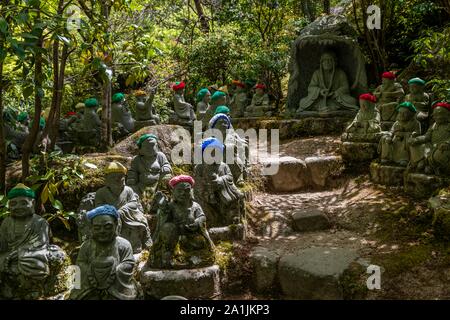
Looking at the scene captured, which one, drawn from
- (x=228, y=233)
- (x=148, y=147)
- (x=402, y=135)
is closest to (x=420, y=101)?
(x=402, y=135)

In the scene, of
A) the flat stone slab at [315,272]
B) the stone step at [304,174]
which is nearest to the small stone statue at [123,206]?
the flat stone slab at [315,272]

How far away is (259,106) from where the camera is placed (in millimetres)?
12508

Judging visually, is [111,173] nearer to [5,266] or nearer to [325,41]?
[5,266]

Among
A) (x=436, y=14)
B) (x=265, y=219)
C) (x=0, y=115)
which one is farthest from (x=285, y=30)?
(x=0, y=115)

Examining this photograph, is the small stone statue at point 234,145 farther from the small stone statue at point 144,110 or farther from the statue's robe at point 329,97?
the statue's robe at point 329,97

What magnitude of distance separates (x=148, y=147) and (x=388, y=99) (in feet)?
17.3

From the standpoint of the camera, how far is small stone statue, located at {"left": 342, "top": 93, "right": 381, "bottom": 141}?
8367mm

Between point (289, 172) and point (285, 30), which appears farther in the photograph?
point (285, 30)

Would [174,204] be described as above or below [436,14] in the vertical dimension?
below

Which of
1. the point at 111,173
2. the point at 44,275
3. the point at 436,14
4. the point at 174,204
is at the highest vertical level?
the point at 436,14

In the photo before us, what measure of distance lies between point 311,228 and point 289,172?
1882 mm

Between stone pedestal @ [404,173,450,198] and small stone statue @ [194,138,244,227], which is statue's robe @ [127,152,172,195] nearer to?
small stone statue @ [194,138,244,227]

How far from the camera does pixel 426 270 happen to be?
5066mm

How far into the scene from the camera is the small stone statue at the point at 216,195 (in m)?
6.29
